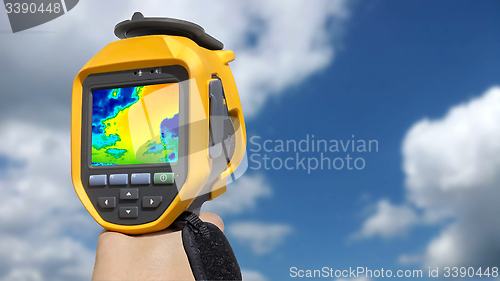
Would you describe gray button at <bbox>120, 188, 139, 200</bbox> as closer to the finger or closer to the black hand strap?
the black hand strap

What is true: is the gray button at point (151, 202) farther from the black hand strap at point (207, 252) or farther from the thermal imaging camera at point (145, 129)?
the black hand strap at point (207, 252)

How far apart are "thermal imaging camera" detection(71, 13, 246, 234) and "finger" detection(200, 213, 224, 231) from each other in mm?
A: 143

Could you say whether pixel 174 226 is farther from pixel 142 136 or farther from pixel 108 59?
pixel 108 59

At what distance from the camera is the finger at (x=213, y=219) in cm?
179

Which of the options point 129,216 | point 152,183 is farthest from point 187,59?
point 129,216

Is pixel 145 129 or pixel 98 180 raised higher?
pixel 145 129

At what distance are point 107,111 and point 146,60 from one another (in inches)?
10.1

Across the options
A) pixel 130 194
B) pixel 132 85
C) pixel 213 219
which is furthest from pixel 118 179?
pixel 213 219

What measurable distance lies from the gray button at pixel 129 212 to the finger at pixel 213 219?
0.37 m

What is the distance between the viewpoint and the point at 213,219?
5.93 ft

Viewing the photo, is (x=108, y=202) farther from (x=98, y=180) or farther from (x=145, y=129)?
(x=145, y=129)

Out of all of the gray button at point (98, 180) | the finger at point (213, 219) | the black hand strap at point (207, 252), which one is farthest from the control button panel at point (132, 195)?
the finger at point (213, 219)

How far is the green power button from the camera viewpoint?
1455 mm

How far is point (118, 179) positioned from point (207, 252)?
0.41 meters
